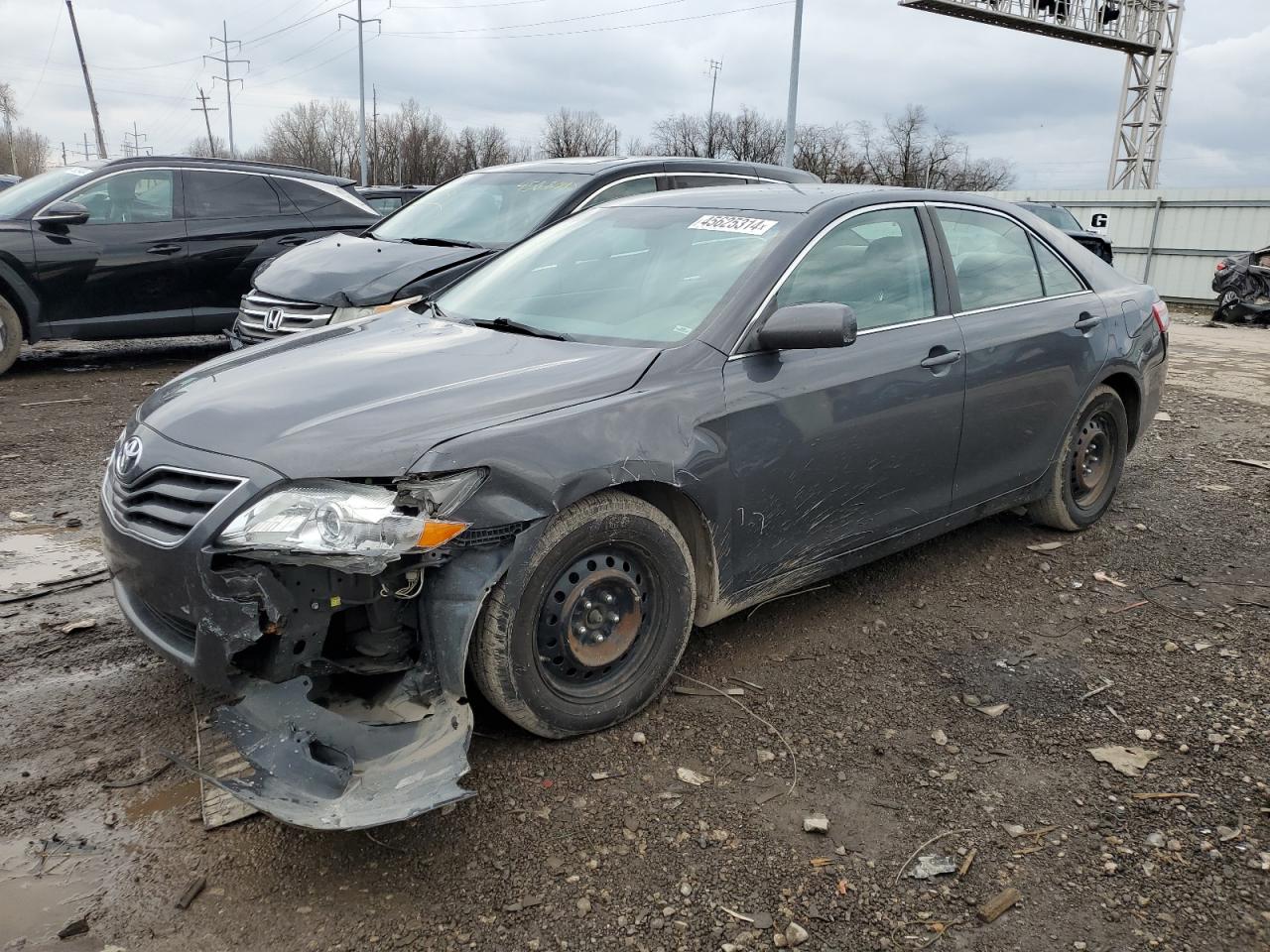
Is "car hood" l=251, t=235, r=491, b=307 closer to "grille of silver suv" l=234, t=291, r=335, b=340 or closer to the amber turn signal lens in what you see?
"grille of silver suv" l=234, t=291, r=335, b=340

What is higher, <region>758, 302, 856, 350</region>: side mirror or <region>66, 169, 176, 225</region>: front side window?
<region>66, 169, 176, 225</region>: front side window

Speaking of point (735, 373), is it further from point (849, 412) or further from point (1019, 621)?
point (1019, 621)

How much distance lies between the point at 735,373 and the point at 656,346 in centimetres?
28

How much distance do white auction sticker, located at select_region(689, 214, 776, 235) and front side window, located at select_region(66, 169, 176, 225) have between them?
21.9ft

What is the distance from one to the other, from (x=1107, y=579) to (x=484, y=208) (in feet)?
16.6

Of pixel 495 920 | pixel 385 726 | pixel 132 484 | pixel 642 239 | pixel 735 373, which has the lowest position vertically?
pixel 495 920

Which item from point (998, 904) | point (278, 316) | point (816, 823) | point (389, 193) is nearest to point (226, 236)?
point (278, 316)

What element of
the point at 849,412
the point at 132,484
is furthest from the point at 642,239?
the point at 132,484

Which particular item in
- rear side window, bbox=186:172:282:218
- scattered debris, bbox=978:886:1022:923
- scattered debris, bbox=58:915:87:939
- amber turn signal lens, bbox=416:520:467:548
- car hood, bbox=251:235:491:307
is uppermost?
rear side window, bbox=186:172:282:218

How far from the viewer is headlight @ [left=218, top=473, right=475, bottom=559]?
261 cm

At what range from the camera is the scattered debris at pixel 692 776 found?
305cm

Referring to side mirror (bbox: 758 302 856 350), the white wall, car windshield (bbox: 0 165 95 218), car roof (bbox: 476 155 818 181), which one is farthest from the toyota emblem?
the white wall

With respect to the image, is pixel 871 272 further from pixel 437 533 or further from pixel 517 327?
pixel 437 533

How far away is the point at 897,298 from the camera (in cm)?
410
